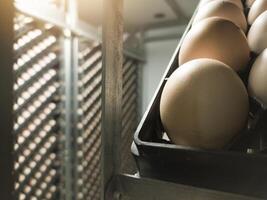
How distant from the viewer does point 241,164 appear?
295mm

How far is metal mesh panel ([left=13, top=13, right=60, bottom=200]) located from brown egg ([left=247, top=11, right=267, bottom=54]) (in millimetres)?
1258

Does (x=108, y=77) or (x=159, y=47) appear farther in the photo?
(x=159, y=47)

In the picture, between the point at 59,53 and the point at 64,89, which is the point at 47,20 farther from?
the point at 64,89

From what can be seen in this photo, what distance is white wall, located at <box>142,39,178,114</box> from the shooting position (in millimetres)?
2811

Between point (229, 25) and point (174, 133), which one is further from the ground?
point (229, 25)

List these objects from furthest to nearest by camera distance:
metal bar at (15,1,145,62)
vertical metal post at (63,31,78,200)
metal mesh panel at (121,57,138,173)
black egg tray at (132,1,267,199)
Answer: metal mesh panel at (121,57,138,173) < vertical metal post at (63,31,78,200) < metal bar at (15,1,145,62) < black egg tray at (132,1,267,199)

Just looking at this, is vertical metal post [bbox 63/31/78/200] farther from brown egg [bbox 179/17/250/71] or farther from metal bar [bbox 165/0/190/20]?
brown egg [bbox 179/17/250/71]

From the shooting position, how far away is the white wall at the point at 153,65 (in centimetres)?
281

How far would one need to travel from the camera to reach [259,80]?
345mm

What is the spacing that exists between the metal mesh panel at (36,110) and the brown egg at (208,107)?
4.17 feet

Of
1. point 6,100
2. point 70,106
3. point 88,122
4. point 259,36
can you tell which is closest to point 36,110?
point 70,106

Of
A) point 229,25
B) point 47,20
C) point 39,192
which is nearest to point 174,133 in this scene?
point 229,25

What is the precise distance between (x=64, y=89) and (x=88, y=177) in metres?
0.66

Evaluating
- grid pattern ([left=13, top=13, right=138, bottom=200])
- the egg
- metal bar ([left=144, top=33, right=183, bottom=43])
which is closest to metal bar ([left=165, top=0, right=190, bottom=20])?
metal bar ([left=144, top=33, right=183, bottom=43])
